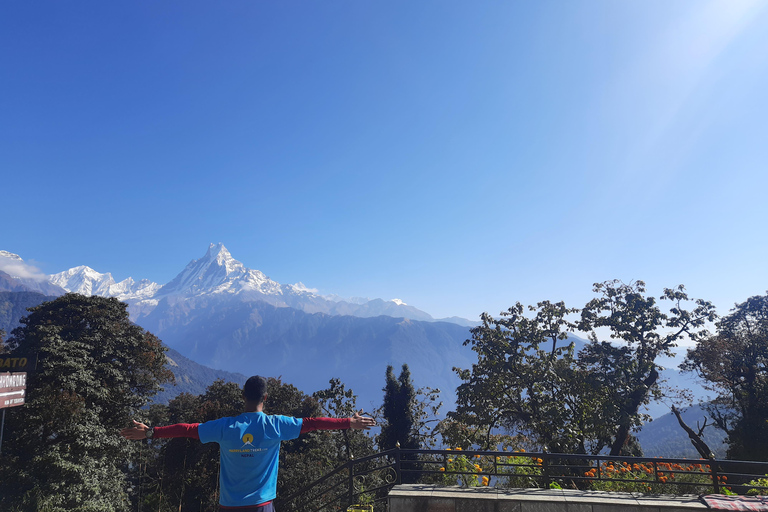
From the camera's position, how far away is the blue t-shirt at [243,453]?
10.6ft

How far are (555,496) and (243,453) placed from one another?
495 centimetres

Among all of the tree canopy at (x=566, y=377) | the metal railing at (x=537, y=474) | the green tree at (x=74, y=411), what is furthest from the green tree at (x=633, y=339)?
the green tree at (x=74, y=411)

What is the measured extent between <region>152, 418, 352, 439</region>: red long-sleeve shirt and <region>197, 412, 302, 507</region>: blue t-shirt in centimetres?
9

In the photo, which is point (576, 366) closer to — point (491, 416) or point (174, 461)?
point (491, 416)

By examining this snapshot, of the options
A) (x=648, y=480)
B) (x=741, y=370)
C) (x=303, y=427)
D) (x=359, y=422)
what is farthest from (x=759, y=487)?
(x=741, y=370)

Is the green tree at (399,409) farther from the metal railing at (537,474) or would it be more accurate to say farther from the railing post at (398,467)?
the railing post at (398,467)

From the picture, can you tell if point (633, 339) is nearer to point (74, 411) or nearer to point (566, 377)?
point (566, 377)

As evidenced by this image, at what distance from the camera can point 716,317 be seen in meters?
20.3

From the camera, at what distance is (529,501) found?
5.73 metres

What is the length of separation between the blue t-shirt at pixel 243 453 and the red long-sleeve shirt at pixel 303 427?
94 millimetres

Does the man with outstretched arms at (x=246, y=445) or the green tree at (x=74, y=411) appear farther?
the green tree at (x=74, y=411)

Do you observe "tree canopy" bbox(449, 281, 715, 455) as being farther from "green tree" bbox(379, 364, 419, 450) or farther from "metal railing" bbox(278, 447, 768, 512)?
"green tree" bbox(379, 364, 419, 450)

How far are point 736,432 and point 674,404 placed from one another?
2.60 metres

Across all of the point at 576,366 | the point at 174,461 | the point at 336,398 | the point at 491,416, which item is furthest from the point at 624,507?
the point at 174,461
